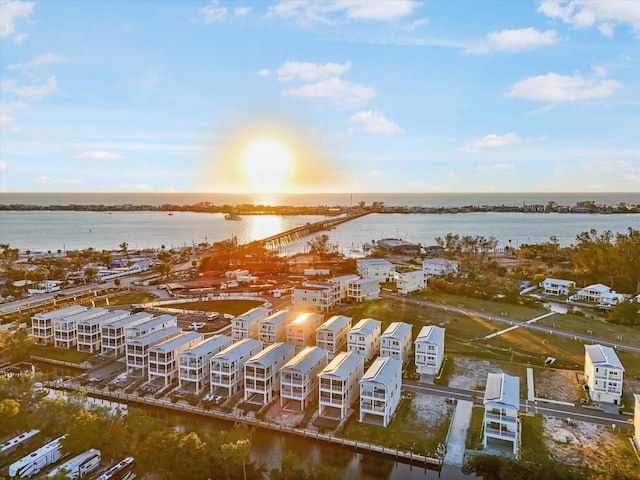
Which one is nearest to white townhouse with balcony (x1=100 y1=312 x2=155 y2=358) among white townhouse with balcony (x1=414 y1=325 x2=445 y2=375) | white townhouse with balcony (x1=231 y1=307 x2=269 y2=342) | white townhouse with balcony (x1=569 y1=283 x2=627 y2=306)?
white townhouse with balcony (x1=231 y1=307 x2=269 y2=342)

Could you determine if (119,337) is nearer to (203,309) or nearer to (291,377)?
(203,309)

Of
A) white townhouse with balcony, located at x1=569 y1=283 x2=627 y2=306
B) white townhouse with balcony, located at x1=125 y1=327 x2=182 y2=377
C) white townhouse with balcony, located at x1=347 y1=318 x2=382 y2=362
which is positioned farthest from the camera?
white townhouse with balcony, located at x1=569 y1=283 x2=627 y2=306

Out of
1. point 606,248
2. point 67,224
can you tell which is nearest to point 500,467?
point 606,248

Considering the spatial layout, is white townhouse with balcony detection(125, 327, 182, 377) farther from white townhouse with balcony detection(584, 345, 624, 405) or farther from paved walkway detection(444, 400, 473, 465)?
white townhouse with balcony detection(584, 345, 624, 405)

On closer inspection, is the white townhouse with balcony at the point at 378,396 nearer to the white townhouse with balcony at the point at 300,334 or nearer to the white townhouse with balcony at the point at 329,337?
the white townhouse with balcony at the point at 329,337

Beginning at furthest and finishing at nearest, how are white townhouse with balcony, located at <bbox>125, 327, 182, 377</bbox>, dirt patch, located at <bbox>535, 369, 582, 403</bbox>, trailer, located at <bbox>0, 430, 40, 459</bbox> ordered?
1. white townhouse with balcony, located at <bbox>125, 327, 182, 377</bbox>
2. dirt patch, located at <bbox>535, 369, 582, 403</bbox>
3. trailer, located at <bbox>0, 430, 40, 459</bbox>
